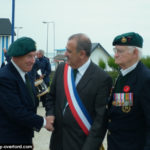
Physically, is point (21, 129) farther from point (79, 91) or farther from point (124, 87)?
point (124, 87)

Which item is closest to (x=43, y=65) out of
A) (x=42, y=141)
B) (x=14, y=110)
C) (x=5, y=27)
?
(x=42, y=141)

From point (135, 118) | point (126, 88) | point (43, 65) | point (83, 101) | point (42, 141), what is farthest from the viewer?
point (43, 65)

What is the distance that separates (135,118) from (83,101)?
554 millimetres

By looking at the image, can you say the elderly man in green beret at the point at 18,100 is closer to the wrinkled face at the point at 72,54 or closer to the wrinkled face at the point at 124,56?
the wrinkled face at the point at 72,54

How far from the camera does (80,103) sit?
3.10 metres

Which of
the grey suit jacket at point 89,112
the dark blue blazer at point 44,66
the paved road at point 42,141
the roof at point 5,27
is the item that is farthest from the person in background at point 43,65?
the grey suit jacket at point 89,112

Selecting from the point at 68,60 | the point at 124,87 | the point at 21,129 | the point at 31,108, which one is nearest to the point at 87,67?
the point at 68,60

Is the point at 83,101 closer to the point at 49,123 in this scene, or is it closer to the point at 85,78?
the point at 85,78

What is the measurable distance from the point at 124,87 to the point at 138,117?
333mm

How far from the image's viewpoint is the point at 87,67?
10.5 feet

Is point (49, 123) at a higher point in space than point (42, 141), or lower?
higher

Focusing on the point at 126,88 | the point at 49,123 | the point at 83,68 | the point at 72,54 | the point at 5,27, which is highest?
the point at 5,27

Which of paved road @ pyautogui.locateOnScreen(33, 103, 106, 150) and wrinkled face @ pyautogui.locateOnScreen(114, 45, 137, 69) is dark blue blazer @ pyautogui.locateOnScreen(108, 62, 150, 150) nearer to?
wrinkled face @ pyautogui.locateOnScreen(114, 45, 137, 69)

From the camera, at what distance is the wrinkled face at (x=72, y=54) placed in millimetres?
3143
